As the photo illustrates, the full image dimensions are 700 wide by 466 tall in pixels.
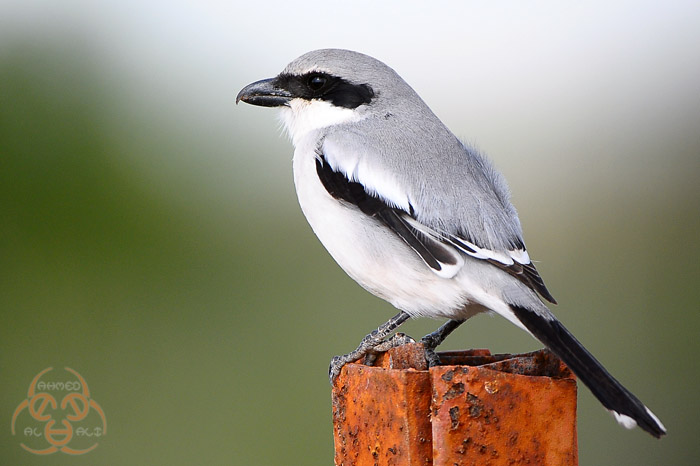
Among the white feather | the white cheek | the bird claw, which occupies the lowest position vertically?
the white feather

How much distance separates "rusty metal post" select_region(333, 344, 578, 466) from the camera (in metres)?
1.42

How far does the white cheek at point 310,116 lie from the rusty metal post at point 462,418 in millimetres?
1181

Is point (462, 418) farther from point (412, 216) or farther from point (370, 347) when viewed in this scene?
point (412, 216)

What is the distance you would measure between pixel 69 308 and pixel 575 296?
128 inches

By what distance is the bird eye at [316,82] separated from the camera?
261 cm

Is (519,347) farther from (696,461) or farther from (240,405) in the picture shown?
(240,405)

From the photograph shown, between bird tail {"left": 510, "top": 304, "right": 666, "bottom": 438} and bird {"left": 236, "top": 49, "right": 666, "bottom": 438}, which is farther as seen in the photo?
bird {"left": 236, "top": 49, "right": 666, "bottom": 438}

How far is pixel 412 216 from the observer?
2.10 metres

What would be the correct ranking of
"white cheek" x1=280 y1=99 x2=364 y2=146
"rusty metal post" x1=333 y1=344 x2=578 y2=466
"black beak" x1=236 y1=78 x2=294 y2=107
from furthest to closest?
"black beak" x1=236 y1=78 x2=294 y2=107
"white cheek" x1=280 y1=99 x2=364 y2=146
"rusty metal post" x1=333 y1=344 x2=578 y2=466

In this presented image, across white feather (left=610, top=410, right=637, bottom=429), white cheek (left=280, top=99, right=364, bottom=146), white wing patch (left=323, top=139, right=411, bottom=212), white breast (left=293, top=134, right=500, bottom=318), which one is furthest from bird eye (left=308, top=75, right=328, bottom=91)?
white feather (left=610, top=410, right=637, bottom=429)

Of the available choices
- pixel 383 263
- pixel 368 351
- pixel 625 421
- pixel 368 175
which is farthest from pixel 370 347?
pixel 625 421

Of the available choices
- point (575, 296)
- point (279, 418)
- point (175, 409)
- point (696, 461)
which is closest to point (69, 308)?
point (175, 409)

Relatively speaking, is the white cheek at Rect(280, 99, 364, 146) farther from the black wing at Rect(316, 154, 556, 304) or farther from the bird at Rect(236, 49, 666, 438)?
the black wing at Rect(316, 154, 556, 304)

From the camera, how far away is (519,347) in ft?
12.9
